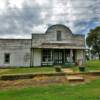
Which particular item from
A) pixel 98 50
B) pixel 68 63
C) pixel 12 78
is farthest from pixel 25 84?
pixel 98 50

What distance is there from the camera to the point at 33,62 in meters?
31.9

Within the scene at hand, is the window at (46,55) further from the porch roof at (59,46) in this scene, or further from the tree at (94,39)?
the tree at (94,39)

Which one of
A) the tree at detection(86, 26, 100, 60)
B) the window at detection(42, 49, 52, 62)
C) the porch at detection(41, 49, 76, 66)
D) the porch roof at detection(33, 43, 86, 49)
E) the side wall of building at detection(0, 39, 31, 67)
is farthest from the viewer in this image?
the tree at detection(86, 26, 100, 60)

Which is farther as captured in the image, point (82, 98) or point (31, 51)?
point (31, 51)

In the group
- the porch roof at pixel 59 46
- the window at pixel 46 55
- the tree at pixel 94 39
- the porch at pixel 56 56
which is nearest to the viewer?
the porch roof at pixel 59 46

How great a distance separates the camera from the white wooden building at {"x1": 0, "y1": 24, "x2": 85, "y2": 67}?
31.5 metres

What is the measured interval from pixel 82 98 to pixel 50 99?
1460 millimetres

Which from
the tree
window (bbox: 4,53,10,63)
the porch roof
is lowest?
window (bbox: 4,53,10,63)

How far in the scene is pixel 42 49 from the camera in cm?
3184

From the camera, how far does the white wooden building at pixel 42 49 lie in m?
31.5

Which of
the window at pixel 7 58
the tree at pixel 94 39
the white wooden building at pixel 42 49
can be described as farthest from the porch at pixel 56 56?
the tree at pixel 94 39

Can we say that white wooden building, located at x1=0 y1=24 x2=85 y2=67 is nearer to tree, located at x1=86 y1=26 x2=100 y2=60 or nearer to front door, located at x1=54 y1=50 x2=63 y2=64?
front door, located at x1=54 y1=50 x2=63 y2=64

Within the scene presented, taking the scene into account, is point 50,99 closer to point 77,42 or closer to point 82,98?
point 82,98

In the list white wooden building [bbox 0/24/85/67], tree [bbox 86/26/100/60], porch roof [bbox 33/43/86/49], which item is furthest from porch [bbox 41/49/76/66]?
tree [bbox 86/26/100/60]
